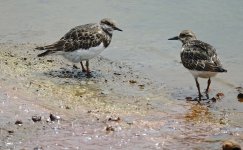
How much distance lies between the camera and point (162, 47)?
1201 cm

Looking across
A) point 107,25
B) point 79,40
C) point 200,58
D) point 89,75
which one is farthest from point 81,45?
point 200,58

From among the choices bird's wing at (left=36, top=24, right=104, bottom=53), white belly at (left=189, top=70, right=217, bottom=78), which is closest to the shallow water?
white belly at (left=189, top=70, right=217, bottom=78)

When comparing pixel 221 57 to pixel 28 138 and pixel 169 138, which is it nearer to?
pixel 169 138

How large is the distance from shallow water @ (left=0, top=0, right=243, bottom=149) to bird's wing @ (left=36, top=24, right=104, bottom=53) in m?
0.91

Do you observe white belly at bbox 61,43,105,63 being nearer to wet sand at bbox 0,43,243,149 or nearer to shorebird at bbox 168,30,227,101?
wet sand at bbox 0,43,243,149

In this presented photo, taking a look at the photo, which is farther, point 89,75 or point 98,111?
point 89,75

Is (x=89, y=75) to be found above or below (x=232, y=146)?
below

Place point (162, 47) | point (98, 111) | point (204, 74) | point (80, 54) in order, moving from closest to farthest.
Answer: point (98, 111), point (204, 74), point (80, 54), point (162, 47)

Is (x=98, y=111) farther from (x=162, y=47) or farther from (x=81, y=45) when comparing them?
(x=162, y=47)

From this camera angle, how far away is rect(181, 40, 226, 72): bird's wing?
9.54 metres

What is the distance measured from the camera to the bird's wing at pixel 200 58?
9539 millimetres

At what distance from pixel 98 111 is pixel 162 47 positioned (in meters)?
4.05

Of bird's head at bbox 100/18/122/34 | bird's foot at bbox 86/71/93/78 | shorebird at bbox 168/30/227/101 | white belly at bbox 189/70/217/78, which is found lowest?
bird's foot at bbox 86/71/93/78

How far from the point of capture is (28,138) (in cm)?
699
